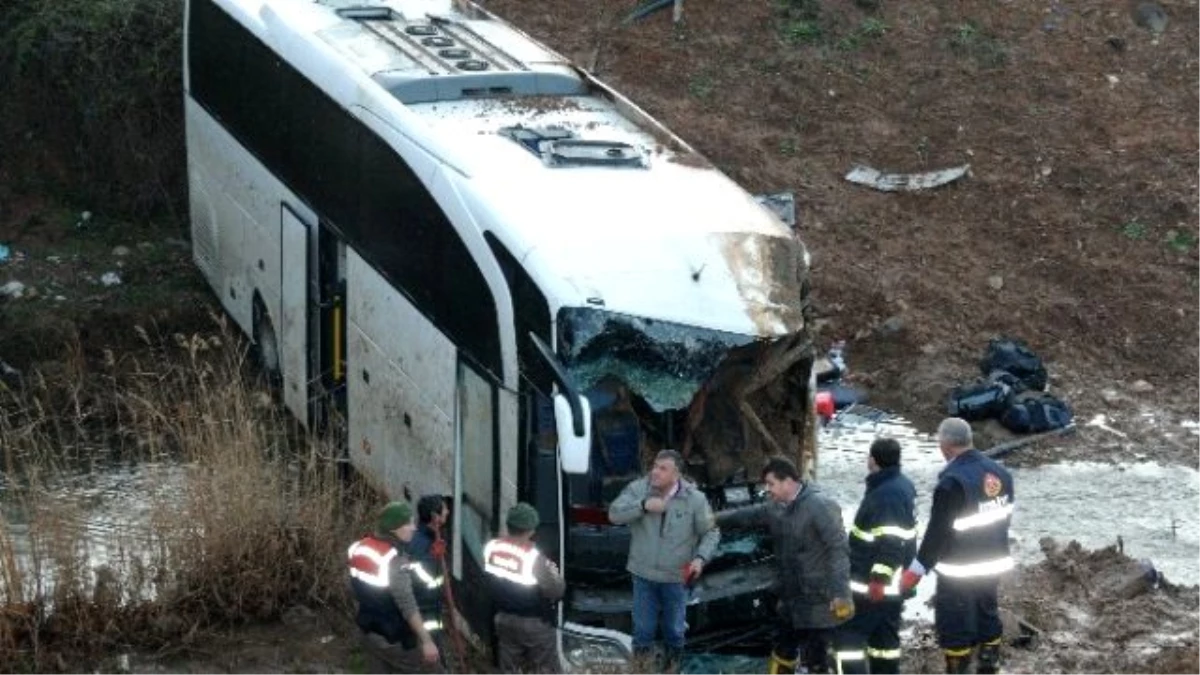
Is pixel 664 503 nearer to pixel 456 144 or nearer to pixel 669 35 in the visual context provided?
pixel 456 144

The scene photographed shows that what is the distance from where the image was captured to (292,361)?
15289 mm

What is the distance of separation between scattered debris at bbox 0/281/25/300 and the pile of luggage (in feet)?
26.3

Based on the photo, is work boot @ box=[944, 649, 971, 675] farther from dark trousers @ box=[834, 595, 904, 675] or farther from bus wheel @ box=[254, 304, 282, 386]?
bus wheel @ box=[254, 304, 282, 386]

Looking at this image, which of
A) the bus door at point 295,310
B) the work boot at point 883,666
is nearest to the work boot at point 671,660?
the work boot at point 883,666

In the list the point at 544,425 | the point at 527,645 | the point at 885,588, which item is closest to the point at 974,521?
the point at 885,588

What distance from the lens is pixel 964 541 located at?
427 inches

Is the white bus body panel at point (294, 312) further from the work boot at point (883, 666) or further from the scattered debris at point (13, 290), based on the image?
the work boot at point (883, 666)

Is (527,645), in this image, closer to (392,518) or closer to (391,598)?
(391,598)

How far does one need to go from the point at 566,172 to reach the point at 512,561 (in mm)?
2652

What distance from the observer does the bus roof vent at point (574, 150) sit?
480 inches

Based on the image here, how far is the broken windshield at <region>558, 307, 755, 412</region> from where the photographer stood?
1072 cm

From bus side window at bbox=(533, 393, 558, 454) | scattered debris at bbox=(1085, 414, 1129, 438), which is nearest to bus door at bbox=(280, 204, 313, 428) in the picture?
bus side window at bbox=(533, 393, 558, 454)

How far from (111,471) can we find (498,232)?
5087mm

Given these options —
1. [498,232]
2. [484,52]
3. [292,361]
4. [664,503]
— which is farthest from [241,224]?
[664,503]
